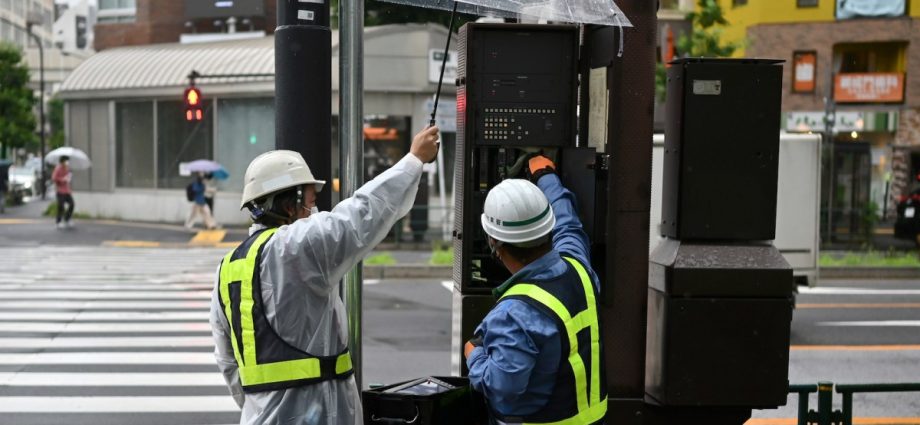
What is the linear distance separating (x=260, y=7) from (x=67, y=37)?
4949 cm

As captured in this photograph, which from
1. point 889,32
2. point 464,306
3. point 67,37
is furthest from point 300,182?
point 67,37

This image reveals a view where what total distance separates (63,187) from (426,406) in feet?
75.9

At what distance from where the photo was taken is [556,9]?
13.8ft

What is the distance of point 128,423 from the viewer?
7.73 metres

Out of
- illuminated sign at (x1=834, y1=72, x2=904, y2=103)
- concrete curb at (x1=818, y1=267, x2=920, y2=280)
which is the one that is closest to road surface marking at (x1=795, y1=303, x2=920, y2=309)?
concrete curb at (x1=818, y1=267, x2=920, y2=280)

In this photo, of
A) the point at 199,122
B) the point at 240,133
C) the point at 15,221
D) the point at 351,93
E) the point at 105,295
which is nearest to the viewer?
the point at 351,93

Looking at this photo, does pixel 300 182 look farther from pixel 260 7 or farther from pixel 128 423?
pixel 260 7

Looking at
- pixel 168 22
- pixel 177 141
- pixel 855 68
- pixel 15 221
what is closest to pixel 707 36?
pixel 855 68

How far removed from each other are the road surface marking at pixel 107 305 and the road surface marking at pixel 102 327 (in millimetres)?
1341

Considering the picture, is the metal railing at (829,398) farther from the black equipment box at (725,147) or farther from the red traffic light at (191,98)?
the red traffic light at (191,98)

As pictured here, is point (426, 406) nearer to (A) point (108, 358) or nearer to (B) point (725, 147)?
(B) point (725, 147)

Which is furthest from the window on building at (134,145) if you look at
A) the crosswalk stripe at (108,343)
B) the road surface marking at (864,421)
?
the road surface marking at (864,421)

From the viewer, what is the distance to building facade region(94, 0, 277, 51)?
31.3 meters

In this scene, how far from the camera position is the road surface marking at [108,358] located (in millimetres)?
9998
